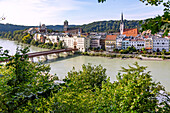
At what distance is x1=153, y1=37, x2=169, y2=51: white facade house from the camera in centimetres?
1402

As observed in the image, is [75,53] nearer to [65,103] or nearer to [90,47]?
[90,47]

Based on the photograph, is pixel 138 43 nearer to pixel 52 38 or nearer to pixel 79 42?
pixel 79 42

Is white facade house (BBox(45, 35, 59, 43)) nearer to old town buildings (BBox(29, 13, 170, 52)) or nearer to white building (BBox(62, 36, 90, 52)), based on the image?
old town buildings (BBox(29, 13, 170, 52))

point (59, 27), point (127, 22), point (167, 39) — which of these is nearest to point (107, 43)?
point (167, 39)

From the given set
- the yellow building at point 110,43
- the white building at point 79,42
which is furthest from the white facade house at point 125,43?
the white building at point 79,42

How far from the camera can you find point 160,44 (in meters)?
14.1

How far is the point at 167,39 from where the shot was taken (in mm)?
14016

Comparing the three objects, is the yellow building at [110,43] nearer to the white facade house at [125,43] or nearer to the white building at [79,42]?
the white facade house at [125,43]

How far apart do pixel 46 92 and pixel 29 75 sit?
18cm

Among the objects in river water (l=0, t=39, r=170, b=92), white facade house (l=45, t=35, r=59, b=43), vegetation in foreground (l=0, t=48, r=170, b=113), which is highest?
white facade house (l=45, t=35, r=59, b=43)

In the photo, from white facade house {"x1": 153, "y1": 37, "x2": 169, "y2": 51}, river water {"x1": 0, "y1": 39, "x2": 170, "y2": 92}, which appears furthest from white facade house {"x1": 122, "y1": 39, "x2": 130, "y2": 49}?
river water {"x1": 0, "y1": 39, "x2": 170, "y2": 92}

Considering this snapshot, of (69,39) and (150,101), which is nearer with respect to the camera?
(150,101)

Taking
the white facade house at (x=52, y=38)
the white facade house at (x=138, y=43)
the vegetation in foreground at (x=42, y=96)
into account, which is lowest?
the vegetation in foreground at (x=42, y=96)

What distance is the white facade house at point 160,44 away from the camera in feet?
46.0
